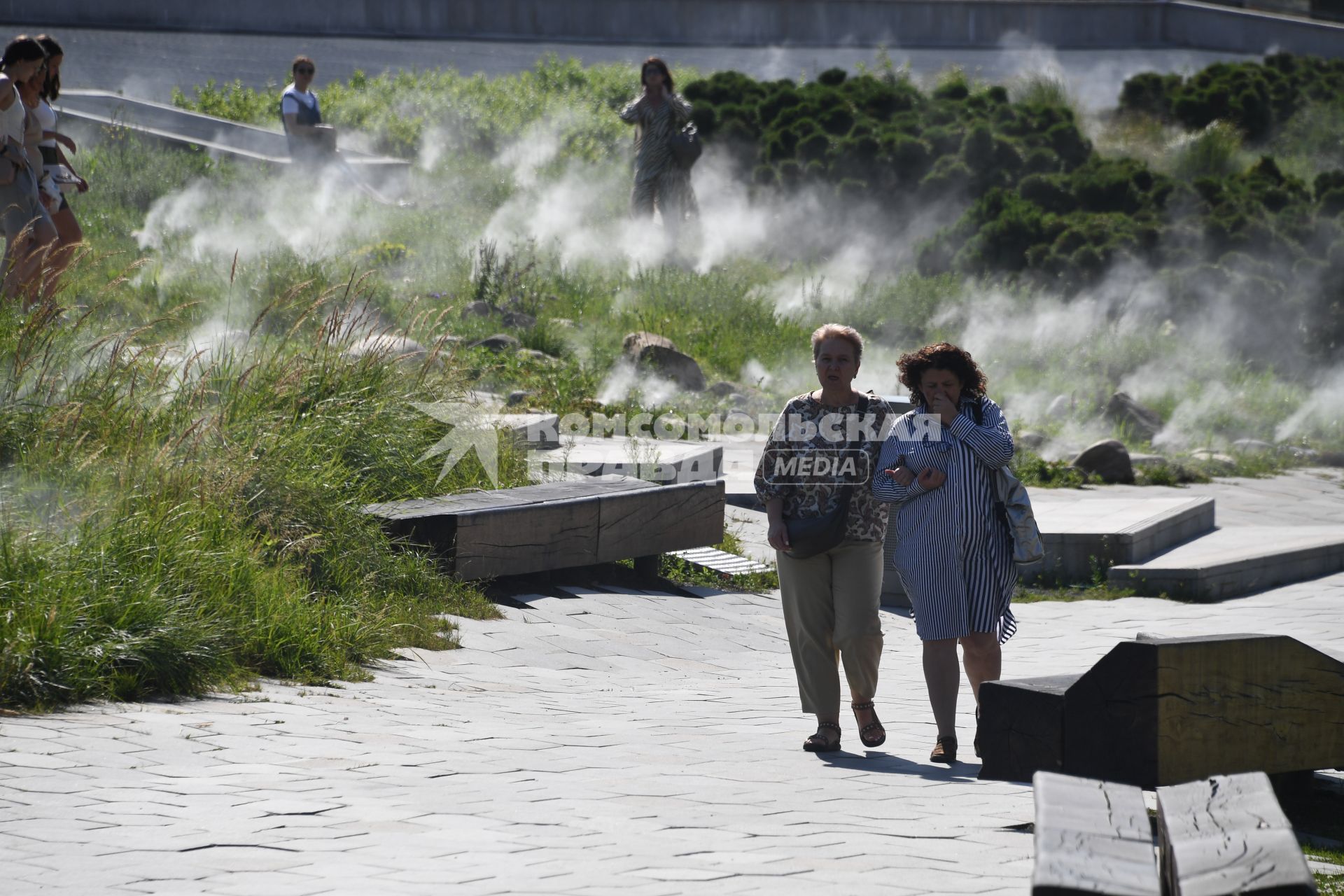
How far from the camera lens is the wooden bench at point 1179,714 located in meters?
4.79

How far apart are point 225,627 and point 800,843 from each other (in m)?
2.93

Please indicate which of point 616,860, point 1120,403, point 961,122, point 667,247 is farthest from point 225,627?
point 961,122

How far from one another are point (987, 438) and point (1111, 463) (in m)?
8.97

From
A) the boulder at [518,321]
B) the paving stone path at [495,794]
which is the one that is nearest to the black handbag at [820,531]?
the paving stone path at [495,794]

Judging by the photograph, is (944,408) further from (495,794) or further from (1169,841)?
(1169,841)

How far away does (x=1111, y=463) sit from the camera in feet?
47.9

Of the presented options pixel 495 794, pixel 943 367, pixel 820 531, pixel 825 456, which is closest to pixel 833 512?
pixel 820 531

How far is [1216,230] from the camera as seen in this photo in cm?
2256

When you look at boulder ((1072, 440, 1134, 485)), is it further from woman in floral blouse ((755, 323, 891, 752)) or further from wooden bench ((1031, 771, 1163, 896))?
wooden bench ((1031, 771, 1163, 896))

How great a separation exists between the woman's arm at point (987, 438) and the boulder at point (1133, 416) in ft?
37.3

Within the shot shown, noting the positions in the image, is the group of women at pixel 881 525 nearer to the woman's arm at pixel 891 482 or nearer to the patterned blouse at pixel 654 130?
the woman's arm at pixel 891 482

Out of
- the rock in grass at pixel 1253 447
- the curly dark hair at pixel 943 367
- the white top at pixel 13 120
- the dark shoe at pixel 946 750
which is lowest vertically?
the dark shoe at pixel 946 750

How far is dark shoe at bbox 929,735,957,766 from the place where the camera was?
5.92 meters

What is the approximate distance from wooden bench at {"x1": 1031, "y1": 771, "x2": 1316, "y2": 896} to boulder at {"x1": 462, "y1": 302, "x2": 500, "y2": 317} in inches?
551
